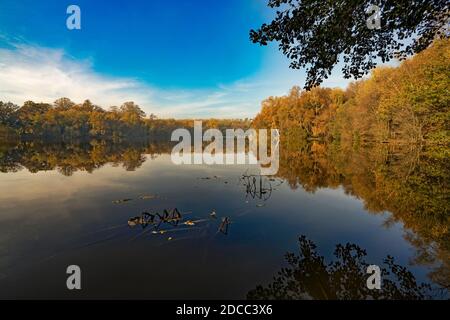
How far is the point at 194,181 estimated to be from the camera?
20.1 m

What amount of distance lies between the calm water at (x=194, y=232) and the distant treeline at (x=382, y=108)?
58.2 ft

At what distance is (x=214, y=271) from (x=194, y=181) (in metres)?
13.4

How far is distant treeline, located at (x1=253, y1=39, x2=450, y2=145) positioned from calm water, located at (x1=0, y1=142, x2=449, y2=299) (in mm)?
17731

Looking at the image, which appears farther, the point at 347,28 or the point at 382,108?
the point at 382,108

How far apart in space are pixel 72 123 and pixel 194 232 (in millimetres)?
120782

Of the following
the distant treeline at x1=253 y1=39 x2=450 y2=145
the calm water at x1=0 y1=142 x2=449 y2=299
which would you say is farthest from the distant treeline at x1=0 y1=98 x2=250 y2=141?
the calm water at x1=0 y1=142 x2=449 y2=299

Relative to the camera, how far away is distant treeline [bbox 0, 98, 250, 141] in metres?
96.0

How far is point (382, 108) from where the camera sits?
43.2 m

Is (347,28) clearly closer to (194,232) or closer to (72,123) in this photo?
(194,232)

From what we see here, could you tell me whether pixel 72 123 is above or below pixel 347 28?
above

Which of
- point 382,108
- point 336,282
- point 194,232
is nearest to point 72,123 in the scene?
point 382,108

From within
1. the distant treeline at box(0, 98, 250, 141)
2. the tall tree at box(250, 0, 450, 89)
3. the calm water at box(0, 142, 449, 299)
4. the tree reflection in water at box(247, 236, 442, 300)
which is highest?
the distant treeline at box(0, 98, 250, 141)

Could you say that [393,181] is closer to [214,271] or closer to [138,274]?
[214,271]

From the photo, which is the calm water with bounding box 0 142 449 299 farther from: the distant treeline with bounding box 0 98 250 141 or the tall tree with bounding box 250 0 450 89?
the distant treeline with bounding box 0 98 250 141
